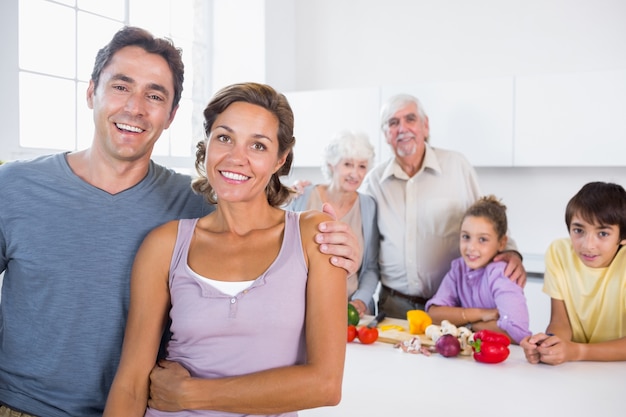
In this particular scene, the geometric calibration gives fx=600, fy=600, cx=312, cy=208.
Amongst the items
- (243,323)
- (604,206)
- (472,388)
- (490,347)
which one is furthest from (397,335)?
(243,323)

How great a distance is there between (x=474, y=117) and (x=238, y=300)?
282 cm

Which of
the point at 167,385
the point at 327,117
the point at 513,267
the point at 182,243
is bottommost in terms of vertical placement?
the point at 167,385

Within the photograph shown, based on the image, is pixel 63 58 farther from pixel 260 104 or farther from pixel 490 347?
pixel 490 347

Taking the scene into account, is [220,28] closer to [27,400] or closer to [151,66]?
[151,66]

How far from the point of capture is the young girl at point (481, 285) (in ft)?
7.19

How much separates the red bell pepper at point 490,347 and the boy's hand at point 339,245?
0.68 m

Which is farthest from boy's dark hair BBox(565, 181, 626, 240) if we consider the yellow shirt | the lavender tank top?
the lavender tank top

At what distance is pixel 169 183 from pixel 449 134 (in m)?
2.60

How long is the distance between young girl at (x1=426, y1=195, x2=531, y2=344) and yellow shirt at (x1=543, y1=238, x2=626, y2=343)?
16 cm

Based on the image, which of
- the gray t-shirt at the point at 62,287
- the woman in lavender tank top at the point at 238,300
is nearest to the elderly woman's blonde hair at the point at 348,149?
the woman in lavender tank top at the point at 238,300

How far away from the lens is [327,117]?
4297mm

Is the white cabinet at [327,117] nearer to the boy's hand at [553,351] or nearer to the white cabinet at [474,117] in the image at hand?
the white cabinet at [474,117]

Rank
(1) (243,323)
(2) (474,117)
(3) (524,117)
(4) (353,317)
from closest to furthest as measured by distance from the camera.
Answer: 1. (1) (243,323)
2. (4) (353,317)
3. (3) (524,117)
4. (2) (474,117)

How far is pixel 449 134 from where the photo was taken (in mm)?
3830
